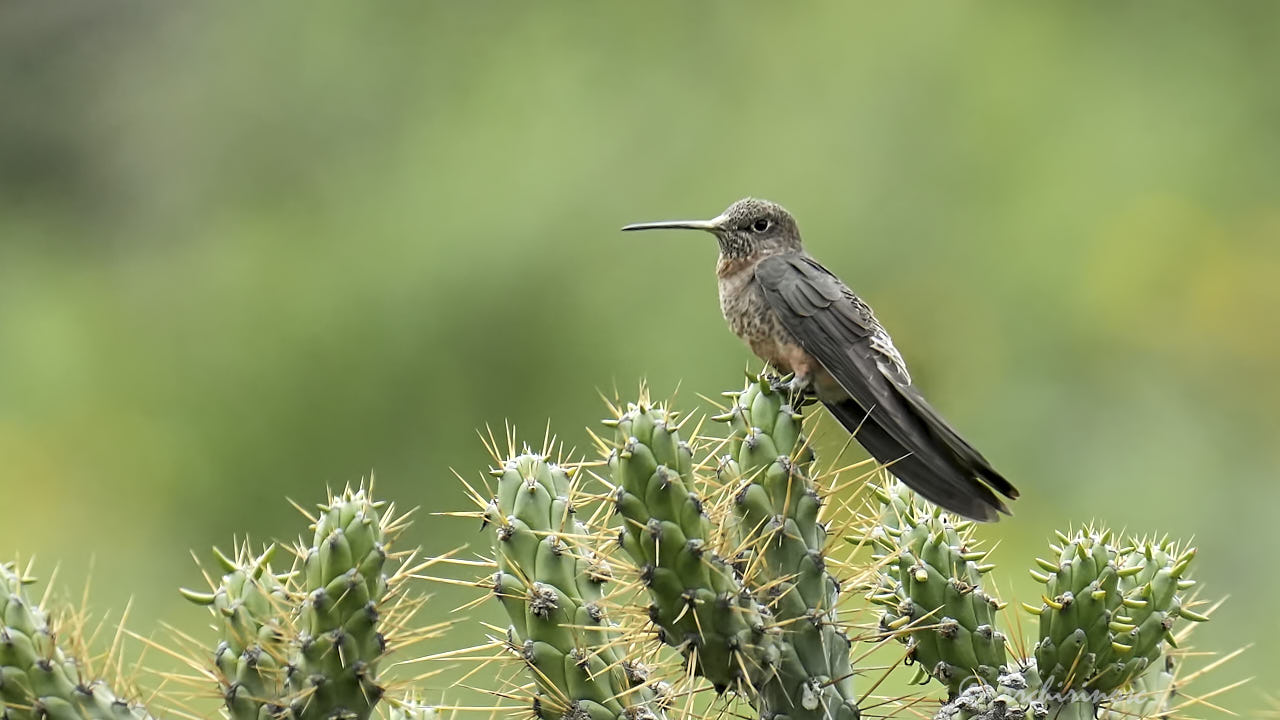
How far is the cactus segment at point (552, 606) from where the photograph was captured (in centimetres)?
291

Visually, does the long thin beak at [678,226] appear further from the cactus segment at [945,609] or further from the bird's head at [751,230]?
the cactus segment at [945,609]

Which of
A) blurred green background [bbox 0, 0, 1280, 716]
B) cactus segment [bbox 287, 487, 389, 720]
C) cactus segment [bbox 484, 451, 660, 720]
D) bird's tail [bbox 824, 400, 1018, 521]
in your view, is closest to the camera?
cactus segment [bbox 287, 487, 389, 720]

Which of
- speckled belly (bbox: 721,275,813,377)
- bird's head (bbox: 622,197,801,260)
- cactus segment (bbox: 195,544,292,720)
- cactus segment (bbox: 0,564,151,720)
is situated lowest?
cactus segment (bbox: 0,564,151,720)

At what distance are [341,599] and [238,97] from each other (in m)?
13.5

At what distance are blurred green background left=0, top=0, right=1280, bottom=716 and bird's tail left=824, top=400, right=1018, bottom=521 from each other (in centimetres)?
535

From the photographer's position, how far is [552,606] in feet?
9.55

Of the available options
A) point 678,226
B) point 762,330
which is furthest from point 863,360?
point 678,226

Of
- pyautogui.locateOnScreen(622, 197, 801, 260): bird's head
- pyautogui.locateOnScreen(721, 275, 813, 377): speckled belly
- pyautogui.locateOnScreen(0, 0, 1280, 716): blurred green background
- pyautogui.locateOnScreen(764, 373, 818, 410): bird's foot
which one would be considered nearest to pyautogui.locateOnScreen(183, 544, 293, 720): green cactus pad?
pyautogui.locateOnScreen(764, 373, 818, 410): bird's foot

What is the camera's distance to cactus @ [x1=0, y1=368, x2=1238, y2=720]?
2.81m

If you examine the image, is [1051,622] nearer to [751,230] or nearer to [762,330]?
[762,330]

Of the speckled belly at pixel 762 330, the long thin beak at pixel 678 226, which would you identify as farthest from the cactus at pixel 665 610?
the long thin beak at pixel 678 226

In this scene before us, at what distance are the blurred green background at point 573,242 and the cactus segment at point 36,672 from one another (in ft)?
20.6

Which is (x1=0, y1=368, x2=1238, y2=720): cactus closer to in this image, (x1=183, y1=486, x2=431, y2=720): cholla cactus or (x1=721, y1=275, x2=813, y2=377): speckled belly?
(x1=183, y1=486, x2=431, y2=720): cholla cactus

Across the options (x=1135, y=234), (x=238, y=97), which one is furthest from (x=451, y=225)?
(x=1135, y=234)
